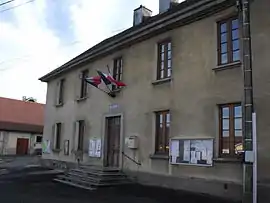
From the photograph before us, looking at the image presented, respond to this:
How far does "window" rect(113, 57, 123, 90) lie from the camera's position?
1892 cm

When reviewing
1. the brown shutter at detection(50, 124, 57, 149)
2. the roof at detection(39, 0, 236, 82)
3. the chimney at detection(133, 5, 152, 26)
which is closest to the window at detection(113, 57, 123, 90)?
the roof at detection(39, 0, 236, 82)

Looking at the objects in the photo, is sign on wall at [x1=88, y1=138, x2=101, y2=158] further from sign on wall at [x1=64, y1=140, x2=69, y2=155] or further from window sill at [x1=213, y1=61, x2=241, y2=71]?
window sill at [x1=213, y1=61, x2=241, y2=71]

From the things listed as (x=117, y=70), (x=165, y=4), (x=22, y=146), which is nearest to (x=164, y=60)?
(x=117, y=70)

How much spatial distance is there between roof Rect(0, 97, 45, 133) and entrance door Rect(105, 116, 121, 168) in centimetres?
2773

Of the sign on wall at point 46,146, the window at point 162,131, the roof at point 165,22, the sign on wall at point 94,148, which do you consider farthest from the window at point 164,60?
A: the sign on wall at point 46,146

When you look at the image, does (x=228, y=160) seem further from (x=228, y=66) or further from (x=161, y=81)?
(x=161, y=81)

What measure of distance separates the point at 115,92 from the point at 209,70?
20.6 feet

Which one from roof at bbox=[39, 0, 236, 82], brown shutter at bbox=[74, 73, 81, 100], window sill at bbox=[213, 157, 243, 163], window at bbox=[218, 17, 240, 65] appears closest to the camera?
window sill at bbox=[213, 157, 243, 163]

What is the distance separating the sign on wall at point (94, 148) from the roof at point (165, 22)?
15.4ft

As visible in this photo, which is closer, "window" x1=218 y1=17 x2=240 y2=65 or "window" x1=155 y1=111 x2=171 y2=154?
"window" x1=218 y1=17 x2=240 y2=65

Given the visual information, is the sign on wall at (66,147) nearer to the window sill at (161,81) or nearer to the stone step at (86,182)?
the stone step at (86,182)

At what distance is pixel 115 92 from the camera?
18703 millimetres

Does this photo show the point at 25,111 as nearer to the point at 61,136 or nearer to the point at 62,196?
the point at 61,136

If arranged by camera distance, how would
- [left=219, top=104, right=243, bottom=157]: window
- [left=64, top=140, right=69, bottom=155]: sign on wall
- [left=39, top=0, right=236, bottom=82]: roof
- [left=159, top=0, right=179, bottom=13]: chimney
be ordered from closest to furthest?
[left=219, top=104, right=243, bottom=157]: window → [left=39, top=0, right=236, bottom=82]: roof → [left=159, top=0, right=179, bottom=13]: chimney → [left=64, top=140, right=69, bottom=155]: sign on wall
